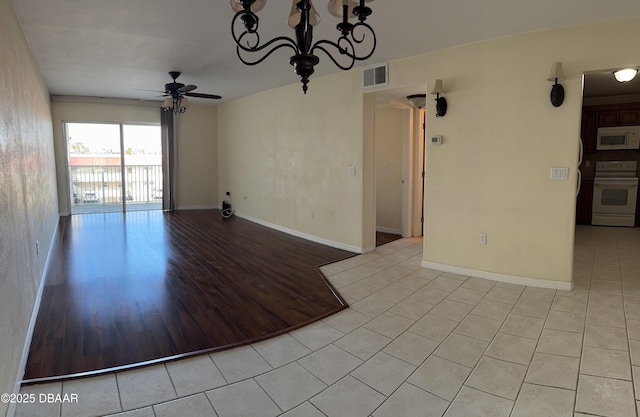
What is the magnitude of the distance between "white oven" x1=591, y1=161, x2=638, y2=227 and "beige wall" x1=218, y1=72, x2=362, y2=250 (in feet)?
17.5

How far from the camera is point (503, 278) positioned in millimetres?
3732

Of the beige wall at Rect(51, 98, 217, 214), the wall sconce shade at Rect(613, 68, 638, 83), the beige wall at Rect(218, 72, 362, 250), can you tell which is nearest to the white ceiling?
Answer: the wall sconce shade at Rect(613, 68, 638, 83)

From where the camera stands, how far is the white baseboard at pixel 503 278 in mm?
3471

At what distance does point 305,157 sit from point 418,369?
4.19m

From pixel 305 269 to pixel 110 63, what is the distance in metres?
3.93

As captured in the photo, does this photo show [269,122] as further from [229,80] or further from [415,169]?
[415,169]

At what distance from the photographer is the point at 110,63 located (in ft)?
15.7

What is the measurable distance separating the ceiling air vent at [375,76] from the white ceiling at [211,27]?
0.11m

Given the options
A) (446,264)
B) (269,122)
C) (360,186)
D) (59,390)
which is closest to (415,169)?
(360,186)

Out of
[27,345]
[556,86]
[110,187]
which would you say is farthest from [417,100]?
[110,187]

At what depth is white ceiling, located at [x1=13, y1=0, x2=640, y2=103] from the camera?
2877mm

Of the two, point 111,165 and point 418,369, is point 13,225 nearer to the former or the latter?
point 418,369

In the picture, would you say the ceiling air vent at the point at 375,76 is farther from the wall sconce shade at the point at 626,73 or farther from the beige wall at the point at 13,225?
the beige wall at the point at 13,225

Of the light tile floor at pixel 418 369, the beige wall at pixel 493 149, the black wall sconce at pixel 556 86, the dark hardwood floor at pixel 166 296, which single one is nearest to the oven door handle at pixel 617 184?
the light tile floor at pixel 418 369
